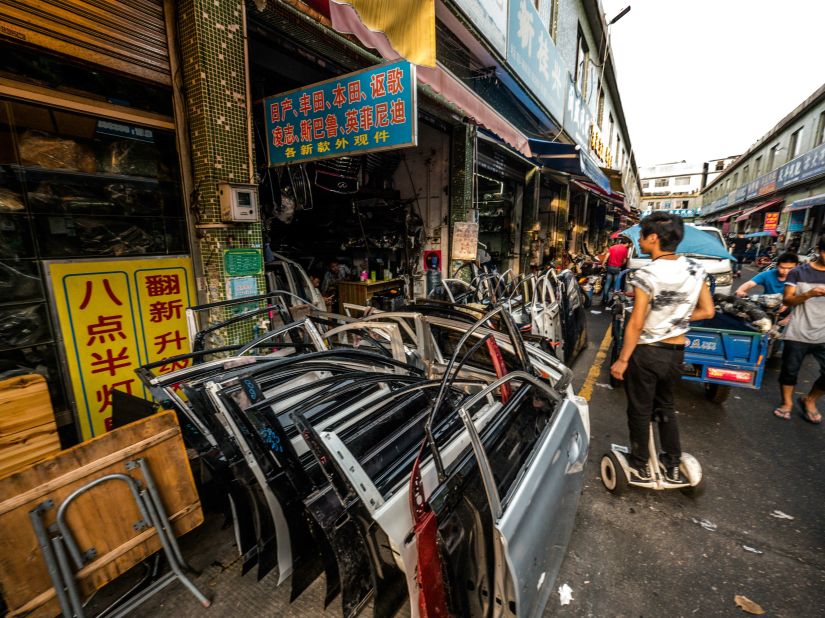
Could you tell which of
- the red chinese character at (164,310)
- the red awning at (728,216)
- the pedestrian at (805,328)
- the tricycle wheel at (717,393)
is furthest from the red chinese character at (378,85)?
the red awning at (728,216)

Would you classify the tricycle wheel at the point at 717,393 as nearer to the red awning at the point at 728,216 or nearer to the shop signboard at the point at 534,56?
the shop signboard at the point at 534,56

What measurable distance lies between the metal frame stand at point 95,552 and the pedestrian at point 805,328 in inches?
220

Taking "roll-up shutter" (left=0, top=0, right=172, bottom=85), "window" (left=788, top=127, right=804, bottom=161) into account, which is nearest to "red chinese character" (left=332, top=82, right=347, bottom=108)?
"roll-up shutter" (left=0, top=0, right=172, bottom=85)

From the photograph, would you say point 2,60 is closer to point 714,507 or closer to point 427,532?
point 427,532

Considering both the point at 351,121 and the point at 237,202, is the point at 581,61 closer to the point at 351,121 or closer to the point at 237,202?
the point at 351,121

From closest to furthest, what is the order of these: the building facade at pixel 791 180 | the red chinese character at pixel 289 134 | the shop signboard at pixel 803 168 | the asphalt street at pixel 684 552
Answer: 1. the asphalt street at pixel 684 552
2. the red chinese character at pixel 289 134
3. the shop signboard at pixel 803 168
4. the building facade at pixel 791 180

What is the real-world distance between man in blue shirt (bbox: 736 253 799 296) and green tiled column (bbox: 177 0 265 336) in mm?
6229

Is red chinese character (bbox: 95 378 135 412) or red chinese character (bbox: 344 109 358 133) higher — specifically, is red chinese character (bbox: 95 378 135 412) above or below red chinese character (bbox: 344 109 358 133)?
below

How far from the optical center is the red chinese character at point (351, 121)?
3611mm

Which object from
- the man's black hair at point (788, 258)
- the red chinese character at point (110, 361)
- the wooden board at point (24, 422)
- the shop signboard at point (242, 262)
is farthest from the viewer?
the man's black hair at point (788, 258)

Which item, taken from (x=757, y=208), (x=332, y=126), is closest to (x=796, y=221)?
(x=757, y=208)

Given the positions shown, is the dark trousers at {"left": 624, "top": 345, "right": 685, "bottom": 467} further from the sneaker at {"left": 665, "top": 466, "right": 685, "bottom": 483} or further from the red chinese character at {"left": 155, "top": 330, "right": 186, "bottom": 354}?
the red chinese character at {"left": 155, "top": 330, "right": 186, "bottom": 354}

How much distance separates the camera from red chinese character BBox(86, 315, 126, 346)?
3.24 meters

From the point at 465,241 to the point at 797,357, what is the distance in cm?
529
